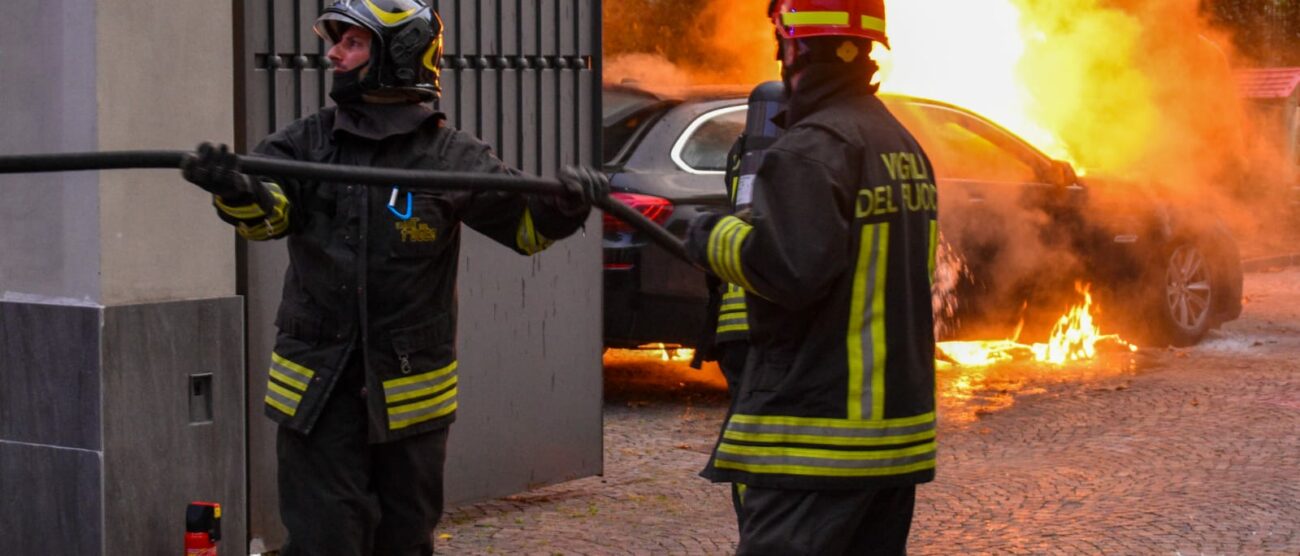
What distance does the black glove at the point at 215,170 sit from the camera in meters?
3.70

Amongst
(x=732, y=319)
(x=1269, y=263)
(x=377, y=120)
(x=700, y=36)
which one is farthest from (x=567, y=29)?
(x=1269, y=263)

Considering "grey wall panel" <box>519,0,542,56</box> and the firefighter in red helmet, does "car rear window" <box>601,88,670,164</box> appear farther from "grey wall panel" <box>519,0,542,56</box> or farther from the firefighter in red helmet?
the firefighter in red helmet

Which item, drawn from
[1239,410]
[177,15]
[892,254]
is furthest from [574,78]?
[1239,410]

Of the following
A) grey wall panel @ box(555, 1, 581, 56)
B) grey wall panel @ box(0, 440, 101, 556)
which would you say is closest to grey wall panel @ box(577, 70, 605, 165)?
grey wall panel @ box(555, 1, 581, 56)

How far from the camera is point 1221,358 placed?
11.5 metres

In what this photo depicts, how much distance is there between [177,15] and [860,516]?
9.66ft

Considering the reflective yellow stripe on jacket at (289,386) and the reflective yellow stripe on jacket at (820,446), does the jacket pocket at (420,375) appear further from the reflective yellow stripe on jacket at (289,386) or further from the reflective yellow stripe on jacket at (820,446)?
the reflective yellow stripe on jacket at (820,446)

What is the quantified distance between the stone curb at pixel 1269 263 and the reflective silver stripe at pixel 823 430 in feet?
52.1

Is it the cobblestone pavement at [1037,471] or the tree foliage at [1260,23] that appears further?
the tree foliage at [1260,23]

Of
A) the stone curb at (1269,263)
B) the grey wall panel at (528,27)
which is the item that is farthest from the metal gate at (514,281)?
the stone curb at (1269,263)

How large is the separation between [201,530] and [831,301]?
256cm

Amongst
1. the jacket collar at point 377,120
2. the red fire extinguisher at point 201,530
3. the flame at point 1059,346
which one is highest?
the jacket collar at point 377,120

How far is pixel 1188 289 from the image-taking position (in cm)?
1196

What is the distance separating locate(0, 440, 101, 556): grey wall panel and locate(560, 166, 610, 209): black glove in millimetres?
2163
